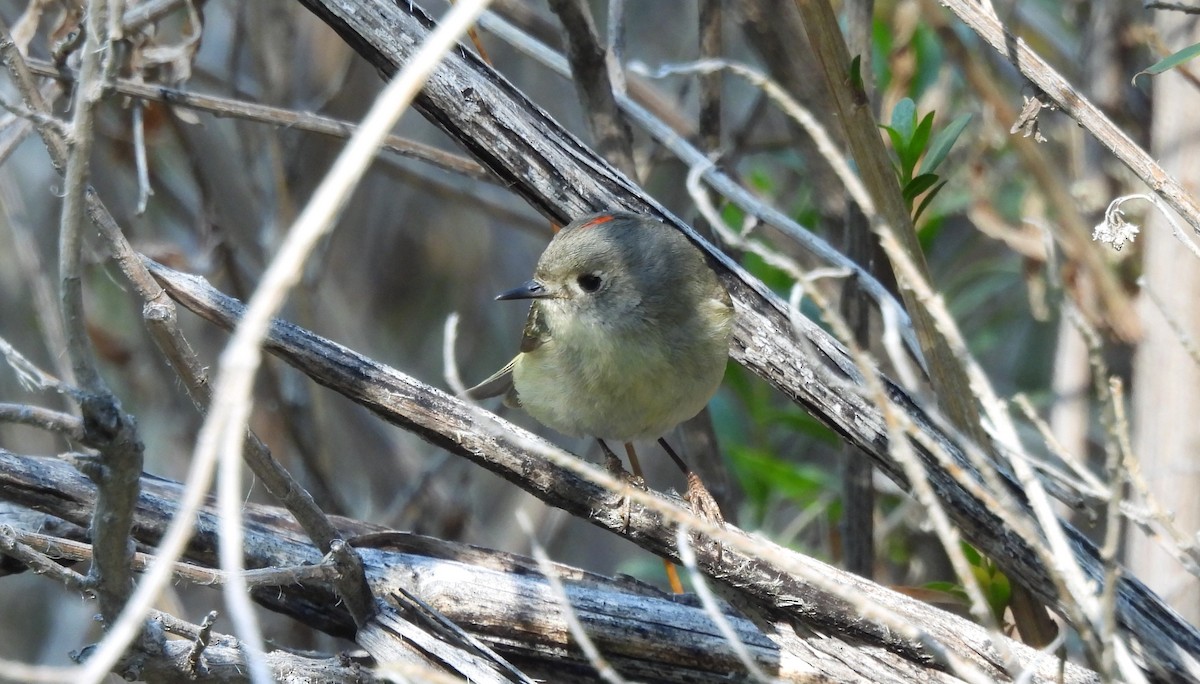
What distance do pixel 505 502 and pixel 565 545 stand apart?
0.35 metres

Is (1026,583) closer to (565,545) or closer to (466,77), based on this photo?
(466,77)

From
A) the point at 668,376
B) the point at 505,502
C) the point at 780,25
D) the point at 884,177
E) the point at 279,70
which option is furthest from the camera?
the point at 505,502

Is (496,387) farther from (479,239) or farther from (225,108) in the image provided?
(479,239)

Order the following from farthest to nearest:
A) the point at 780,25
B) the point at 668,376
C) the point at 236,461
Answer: the point at 780,25, the point at 668,376, the point at 236,461

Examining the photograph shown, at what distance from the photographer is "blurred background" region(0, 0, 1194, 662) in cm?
314

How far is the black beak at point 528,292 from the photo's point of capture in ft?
8.36

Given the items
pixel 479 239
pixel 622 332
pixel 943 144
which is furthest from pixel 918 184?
pixel 479 239

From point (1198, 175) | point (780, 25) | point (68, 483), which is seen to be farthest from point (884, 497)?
point (68, 483)

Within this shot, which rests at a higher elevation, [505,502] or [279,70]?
[279,70]

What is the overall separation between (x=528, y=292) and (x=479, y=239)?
115 inches

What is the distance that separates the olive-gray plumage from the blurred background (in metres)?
0.44

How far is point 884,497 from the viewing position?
3.38 meters

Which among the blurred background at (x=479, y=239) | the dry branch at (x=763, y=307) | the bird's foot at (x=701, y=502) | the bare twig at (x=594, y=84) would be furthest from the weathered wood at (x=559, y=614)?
the bare twig at (x=594, y=84)

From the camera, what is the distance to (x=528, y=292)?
2.58 m
